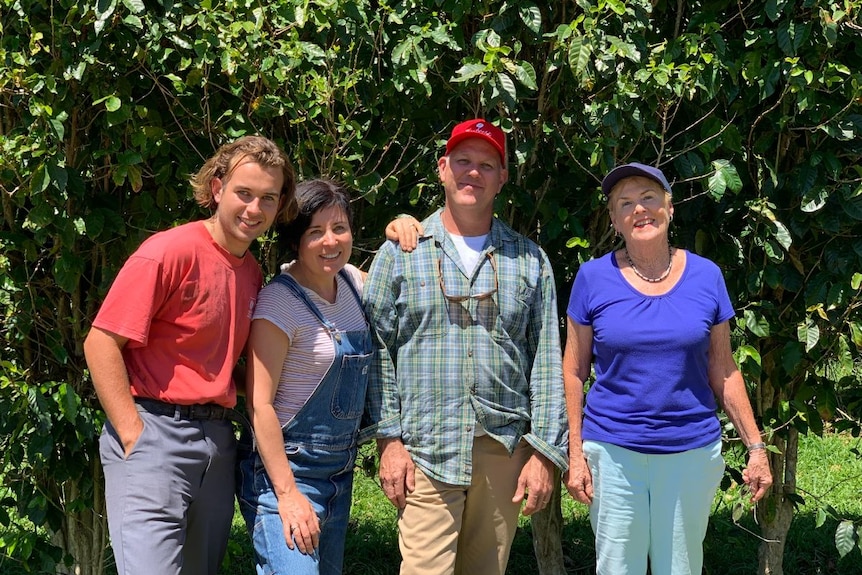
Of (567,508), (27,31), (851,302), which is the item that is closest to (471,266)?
(851,302)

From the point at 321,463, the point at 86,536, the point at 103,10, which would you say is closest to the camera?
the point at 321,463

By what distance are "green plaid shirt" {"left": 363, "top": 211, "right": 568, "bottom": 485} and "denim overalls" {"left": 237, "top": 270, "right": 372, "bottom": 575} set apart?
0.13 metres

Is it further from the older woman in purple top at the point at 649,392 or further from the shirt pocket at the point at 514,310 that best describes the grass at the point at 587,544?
the shirt pocket at the point at 514,310

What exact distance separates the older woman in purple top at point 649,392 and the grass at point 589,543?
1.19 metres

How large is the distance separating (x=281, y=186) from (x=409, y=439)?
926mm

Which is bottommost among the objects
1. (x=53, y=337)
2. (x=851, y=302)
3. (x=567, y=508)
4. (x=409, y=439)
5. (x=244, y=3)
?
(x=567, y=508)

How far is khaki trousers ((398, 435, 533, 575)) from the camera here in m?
3.26

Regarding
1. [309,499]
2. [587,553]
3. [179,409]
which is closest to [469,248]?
[309,499]

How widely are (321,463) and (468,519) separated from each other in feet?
1.91

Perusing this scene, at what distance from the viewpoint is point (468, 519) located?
11.1ft

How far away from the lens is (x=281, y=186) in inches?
122

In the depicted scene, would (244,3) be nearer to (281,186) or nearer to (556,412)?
(281,186)

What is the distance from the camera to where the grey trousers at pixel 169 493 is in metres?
2.87

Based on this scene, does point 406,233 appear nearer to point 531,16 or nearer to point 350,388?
point 350,388
